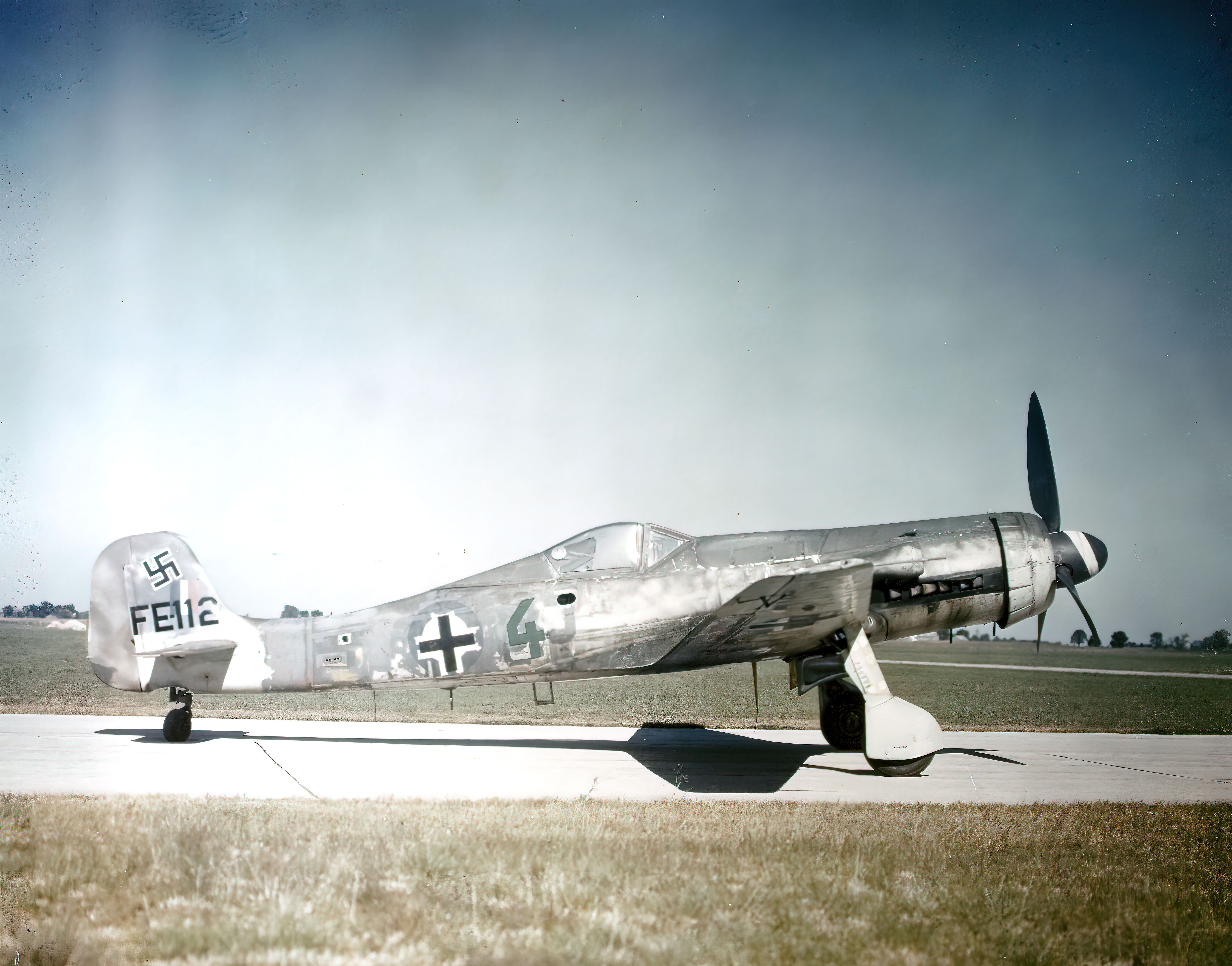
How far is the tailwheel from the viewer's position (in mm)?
9461

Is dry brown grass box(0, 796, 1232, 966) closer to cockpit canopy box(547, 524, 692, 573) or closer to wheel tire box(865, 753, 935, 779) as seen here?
wheel tire box(865, 753, 935, 779)

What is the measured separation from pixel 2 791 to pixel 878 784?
766cm

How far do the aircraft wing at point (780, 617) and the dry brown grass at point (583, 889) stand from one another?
191 cm

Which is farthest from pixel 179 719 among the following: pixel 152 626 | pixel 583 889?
pixel 583 889

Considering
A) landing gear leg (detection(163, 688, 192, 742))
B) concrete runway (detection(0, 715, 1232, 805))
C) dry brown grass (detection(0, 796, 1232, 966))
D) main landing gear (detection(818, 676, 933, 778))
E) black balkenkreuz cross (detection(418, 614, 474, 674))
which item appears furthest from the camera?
main landing gear (detection(818, 676, 933, 778))

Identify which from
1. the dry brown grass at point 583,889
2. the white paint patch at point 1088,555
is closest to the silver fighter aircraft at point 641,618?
the white paint patch at point 1088,555

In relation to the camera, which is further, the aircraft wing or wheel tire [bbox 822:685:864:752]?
wheel tire [bbox 822:685:864:752]

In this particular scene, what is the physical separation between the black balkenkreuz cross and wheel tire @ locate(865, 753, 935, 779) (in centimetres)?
434

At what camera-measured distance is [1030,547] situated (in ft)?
27.9

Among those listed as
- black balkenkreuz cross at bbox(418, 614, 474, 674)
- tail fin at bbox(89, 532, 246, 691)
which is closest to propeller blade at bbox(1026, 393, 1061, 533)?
black balkenkreuz cross at bbox(418, 614, 474, 674)

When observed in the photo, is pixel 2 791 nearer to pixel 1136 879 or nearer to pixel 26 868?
pixel 26 868

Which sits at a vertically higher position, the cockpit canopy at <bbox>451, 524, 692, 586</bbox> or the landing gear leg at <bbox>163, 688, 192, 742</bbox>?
the cockpit canopy at <bbox>451, 524, 692, 586</bbox>

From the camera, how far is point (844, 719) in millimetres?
9500

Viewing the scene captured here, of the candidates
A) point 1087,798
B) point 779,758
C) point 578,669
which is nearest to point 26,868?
point 578,669
